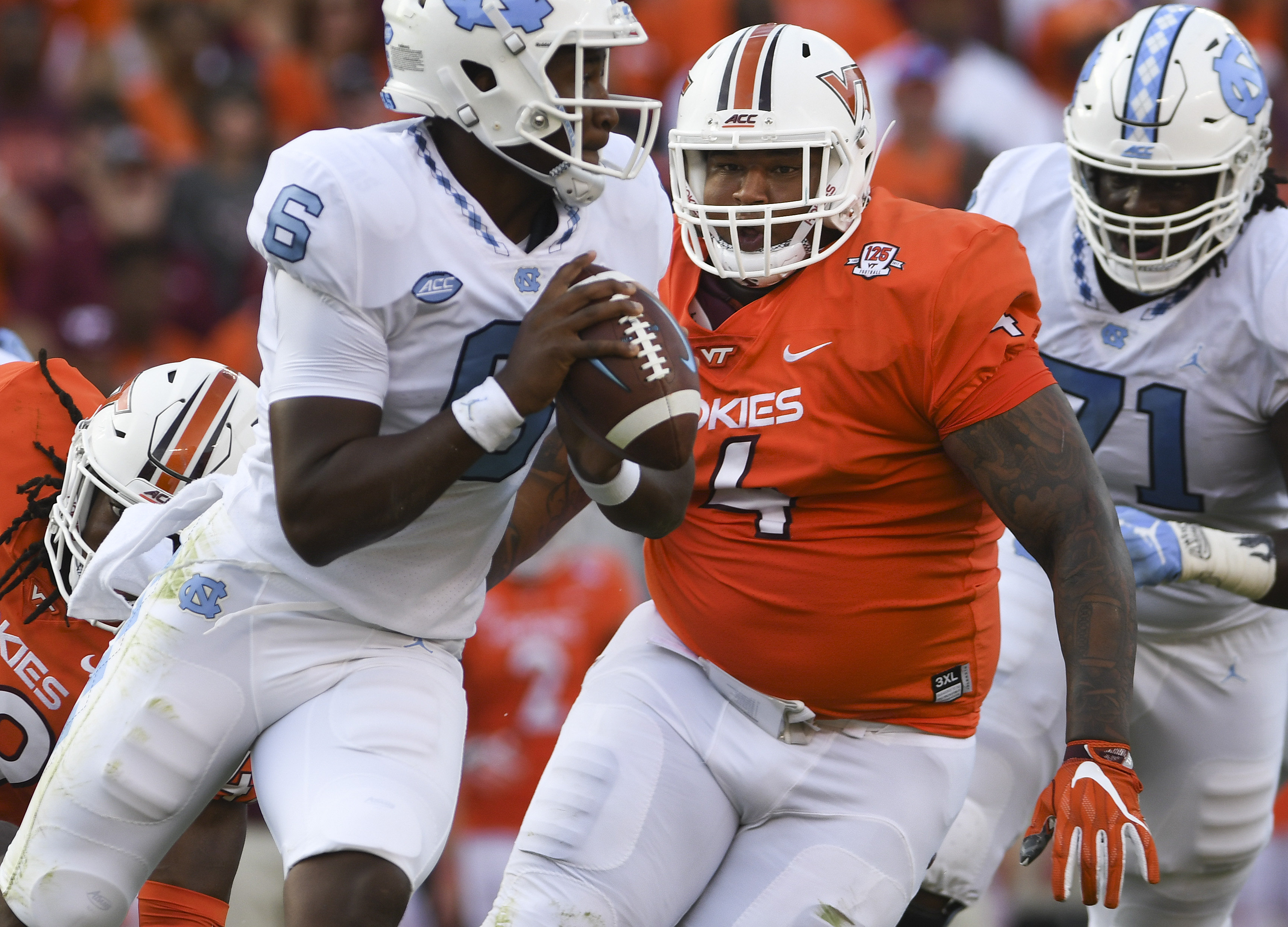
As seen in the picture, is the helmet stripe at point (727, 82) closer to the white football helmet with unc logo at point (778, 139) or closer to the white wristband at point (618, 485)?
the white football helmet with unc logo at point (778, 139)

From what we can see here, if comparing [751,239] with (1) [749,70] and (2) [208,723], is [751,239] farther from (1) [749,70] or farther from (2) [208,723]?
(2) [208,723]

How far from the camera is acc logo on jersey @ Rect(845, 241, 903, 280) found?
2773mm

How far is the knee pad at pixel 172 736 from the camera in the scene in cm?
264

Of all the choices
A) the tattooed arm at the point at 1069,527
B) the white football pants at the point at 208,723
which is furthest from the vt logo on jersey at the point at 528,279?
the tattooed arm at the point at 1069,527

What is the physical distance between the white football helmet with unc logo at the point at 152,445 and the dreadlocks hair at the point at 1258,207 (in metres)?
→ 2.06

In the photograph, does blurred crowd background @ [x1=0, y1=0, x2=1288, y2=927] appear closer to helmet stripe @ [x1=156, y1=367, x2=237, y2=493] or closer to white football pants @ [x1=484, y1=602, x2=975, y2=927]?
helmet stripe @ [x1=156, y1=367, x2=237, y2=493]

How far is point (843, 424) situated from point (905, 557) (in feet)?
0.86

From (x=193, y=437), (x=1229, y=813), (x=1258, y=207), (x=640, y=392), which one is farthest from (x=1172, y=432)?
(x=193, y=437)

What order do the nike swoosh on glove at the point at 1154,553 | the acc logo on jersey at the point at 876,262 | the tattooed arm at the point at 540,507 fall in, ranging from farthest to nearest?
the nike swoosh on glove at the point at 1154,553 < the tattooed arm at the point at 540,507 < the acc logo on jersey at the point at 876,262

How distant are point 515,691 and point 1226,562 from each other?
256 centimetres

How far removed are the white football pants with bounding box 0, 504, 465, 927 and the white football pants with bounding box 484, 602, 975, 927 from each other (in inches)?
9.6

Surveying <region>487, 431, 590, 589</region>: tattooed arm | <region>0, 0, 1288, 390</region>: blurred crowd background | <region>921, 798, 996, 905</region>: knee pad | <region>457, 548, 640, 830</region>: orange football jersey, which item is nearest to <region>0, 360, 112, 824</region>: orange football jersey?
<region>487, 431, 590, 589</region>: tattooed arm

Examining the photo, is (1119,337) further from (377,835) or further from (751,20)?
(751,20)

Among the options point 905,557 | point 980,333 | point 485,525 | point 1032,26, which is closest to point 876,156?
point 980,333
